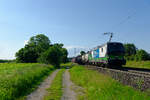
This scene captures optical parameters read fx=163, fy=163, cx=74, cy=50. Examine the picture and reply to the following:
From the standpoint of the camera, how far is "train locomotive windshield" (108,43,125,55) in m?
22.5

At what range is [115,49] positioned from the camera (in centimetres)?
2270

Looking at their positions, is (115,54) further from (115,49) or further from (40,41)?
(40,41)

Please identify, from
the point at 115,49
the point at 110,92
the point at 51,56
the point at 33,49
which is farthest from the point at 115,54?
the point at 33,49

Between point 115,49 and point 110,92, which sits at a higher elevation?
point 115,49

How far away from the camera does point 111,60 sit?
22.2 m

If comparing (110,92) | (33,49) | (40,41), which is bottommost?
(110,92)

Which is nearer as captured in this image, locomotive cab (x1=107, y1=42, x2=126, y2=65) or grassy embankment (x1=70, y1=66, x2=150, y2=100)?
grassy embankment (x1=70, y1=66, x2=150, y2=100)

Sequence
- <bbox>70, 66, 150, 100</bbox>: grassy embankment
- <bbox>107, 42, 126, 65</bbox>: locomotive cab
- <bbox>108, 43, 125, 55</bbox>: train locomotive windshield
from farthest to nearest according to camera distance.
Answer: <bbox>108, 43, 125, 55</bbox>: train locomotive windshield
<bbox>107, 42, 126, 65</bbox>: locomotive cab
<bbox>70, 66, 150, 100</bbox>: grassy embankment

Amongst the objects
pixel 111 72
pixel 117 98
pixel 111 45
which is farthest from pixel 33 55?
pixel 117 98

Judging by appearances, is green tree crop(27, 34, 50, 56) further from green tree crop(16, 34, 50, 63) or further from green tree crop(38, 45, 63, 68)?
green tree crop(38, 45, 63, 68)

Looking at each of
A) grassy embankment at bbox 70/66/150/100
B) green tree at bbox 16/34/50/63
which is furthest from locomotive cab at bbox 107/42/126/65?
green tree at bbox 16/34/50/63

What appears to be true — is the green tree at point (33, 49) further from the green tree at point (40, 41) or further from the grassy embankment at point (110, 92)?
the grassy embankment at point (110, 92)

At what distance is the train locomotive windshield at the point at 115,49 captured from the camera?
73.7ft

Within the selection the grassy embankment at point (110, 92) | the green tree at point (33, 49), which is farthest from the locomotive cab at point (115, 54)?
the green tree at point (33, 49)
